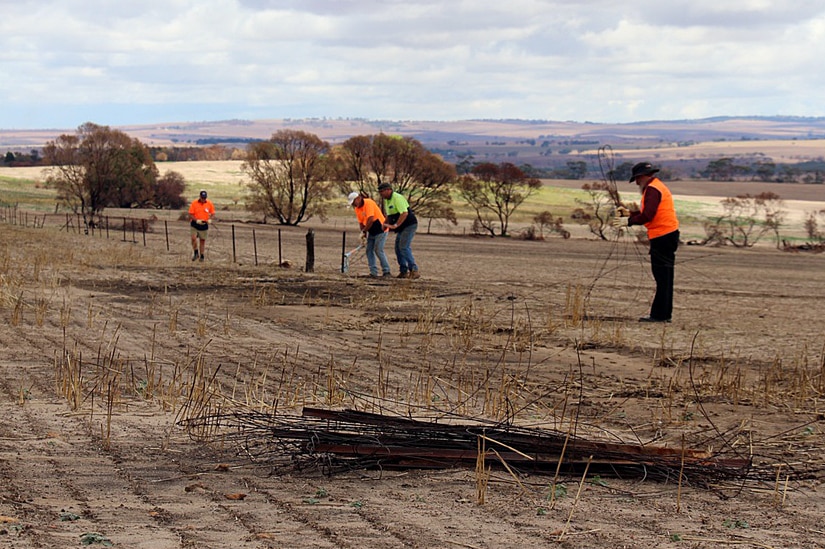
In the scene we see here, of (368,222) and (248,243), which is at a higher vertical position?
(368,222)

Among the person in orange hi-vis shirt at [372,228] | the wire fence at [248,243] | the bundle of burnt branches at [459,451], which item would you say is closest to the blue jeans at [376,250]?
the person in orange hi-vis shirt at [372,228]

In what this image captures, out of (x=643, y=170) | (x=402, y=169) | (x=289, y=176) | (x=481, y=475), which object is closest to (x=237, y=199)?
(x=289, y=176)

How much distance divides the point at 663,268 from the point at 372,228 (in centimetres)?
638

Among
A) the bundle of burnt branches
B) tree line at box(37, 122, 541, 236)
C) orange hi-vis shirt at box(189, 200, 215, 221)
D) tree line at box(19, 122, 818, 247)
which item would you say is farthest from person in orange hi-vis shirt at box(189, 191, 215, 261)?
tree line at box(19, 122, 818, 247)

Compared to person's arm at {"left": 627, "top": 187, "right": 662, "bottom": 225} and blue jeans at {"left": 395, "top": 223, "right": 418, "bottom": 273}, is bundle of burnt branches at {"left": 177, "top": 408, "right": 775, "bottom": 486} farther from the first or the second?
blue jeans at {"left": 395, "top": 223, "right": 418, "bottom": 273}

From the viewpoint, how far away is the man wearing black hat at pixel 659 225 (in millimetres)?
12492

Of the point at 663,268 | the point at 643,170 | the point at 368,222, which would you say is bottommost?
the point at 663,268

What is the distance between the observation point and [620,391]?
8.72 m

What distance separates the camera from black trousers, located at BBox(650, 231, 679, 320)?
499 inches


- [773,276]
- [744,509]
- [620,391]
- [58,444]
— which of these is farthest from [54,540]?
[773,276]

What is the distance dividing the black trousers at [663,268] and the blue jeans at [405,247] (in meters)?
5.63

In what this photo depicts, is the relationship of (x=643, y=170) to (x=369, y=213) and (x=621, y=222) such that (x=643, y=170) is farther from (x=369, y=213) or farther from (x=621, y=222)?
(x=369, y=213)

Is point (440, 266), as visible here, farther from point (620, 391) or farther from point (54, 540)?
point (54, 540)

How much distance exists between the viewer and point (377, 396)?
7984 millimetres
